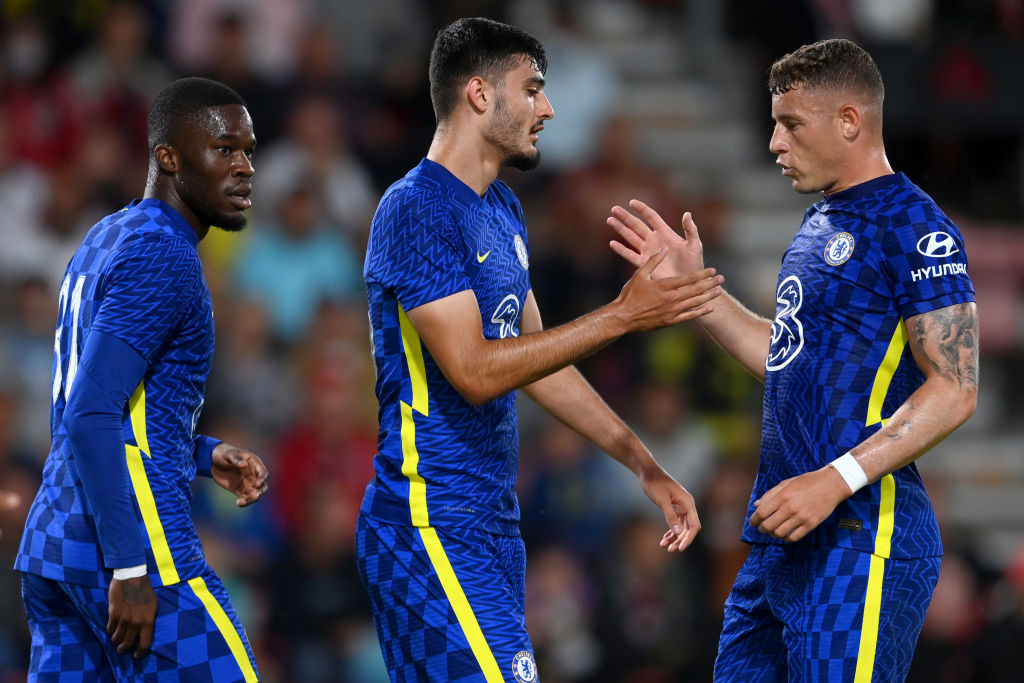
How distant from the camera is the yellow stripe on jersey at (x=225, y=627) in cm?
372

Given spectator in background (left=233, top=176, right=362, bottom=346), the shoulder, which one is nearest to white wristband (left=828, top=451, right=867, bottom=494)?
the shoulder

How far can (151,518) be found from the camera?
3.71 meters

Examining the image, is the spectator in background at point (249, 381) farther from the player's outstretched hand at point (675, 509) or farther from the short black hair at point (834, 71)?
the short black hair at point (834, 71)

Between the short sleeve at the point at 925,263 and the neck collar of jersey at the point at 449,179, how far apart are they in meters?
1.21

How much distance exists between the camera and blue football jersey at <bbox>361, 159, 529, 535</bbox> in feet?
12.6

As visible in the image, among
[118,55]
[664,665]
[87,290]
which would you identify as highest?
[118,55]

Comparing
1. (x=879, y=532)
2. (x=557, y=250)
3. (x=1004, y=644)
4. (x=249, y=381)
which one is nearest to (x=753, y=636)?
(x=879, y=532)

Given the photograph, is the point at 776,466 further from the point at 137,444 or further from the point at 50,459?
the point at 50,459

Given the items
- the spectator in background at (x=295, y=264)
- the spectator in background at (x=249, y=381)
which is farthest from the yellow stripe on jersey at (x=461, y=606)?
the spectator in background at (x=295, y=264)

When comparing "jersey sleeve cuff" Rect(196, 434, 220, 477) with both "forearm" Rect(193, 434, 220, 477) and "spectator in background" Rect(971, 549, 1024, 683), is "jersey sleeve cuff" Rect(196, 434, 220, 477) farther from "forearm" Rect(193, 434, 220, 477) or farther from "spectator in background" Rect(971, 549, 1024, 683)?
"spectator in background" Rect(971, 549, 1024, 683)

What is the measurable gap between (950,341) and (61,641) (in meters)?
2.59

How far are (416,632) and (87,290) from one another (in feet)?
4.27

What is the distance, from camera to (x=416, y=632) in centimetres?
380

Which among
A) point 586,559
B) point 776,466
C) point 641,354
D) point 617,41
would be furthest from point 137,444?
point 617,41
